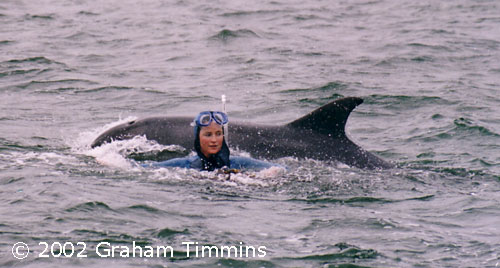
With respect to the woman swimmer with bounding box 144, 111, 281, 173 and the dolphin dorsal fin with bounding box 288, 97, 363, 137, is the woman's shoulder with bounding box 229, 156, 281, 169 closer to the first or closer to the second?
the woman swimmer with bounding box 144, 111, 281, 173

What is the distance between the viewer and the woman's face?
1139cm

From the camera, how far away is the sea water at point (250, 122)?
8.62 m

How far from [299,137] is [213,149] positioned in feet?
4.56

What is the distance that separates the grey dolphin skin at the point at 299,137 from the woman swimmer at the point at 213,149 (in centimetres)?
65

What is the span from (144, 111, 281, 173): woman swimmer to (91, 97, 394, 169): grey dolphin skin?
65cm

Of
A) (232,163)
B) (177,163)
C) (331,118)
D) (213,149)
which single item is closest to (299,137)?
(331,118)

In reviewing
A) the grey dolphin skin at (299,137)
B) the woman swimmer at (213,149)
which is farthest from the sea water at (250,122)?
the woman swimmer at (213,149)

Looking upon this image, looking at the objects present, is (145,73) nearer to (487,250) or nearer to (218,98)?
(218,98)

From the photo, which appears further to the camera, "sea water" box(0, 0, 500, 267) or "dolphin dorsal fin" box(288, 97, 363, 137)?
"dolphin dorsal fin" box(288, 97, 363, 137)

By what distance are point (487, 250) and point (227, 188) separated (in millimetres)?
3536

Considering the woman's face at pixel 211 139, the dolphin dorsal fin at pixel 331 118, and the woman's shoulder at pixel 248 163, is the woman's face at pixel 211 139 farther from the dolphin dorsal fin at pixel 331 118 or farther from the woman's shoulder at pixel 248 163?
the dolphin dorsal fin at pixel 331 118

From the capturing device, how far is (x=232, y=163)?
1156cm

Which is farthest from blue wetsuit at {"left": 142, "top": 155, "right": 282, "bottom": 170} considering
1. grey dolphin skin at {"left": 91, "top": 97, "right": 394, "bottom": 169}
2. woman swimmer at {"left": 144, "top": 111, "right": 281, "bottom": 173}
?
grey dolphin skin at {"left": 91, "top": 97, "right": 394, "bottom": 169}

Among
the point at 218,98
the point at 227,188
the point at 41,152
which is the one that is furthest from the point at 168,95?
the point at 227,188
